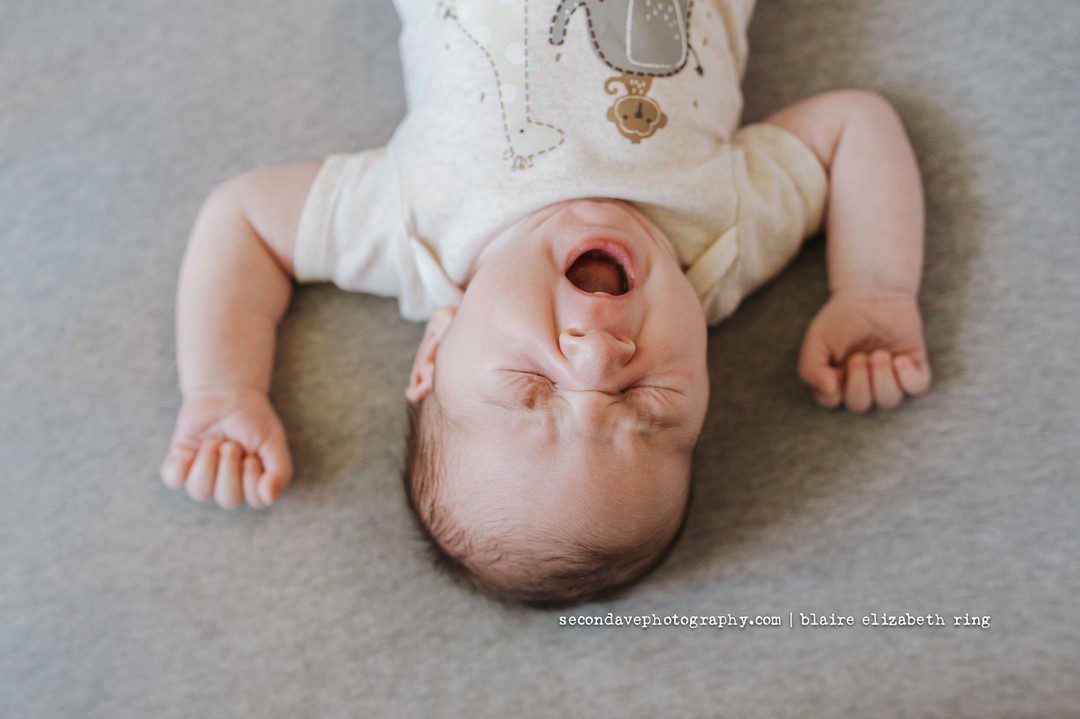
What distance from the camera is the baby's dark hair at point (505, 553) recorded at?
0.80m

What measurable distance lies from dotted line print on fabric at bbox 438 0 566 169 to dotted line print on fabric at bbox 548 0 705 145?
4 centimetres

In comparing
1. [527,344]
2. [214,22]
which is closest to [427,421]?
[527,344]

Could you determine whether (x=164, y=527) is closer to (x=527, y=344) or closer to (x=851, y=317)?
(x=527, y=344)

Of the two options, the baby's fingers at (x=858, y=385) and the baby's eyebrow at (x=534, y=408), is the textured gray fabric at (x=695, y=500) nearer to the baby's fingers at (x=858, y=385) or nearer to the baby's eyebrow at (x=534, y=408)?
the baby's fingers at (x=858, y=385)

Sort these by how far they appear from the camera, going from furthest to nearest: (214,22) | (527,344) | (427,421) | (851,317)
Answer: (214,22)
(851,317)
(427,421)
(527,344)

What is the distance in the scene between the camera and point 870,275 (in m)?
0.97

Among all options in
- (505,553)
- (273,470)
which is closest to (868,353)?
(505,553)

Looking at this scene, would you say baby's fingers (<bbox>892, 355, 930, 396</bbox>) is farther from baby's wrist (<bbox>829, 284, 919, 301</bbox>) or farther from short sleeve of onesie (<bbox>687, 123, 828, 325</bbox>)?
short sleeve of onesie (<bbox>687, 123, 828, 325</bbox>)

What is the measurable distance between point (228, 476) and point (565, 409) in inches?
18.4

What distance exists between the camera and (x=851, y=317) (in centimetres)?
96

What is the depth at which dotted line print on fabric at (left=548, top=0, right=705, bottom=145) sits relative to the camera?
2.96ft

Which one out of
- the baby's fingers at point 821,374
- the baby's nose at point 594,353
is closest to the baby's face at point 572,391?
the baby's nose at point 594,353

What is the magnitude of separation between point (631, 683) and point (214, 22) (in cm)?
110

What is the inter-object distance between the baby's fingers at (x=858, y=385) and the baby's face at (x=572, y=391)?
0.81 feet
